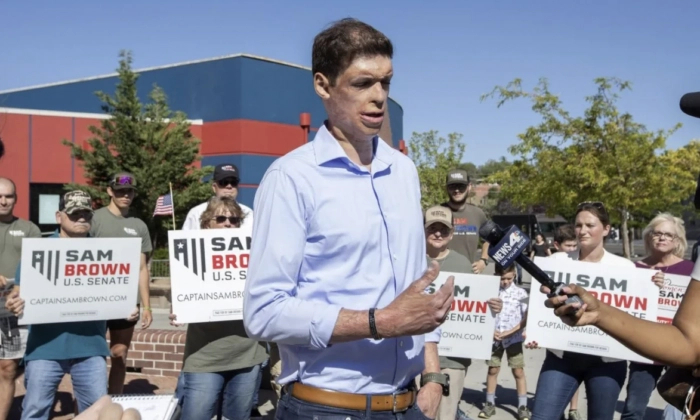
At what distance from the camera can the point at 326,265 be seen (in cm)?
225

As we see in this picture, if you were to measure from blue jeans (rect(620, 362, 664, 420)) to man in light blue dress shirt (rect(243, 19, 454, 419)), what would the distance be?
12.3 ft

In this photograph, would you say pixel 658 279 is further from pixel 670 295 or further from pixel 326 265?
pixel 326 265

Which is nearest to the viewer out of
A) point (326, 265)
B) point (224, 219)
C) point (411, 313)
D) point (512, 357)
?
point (411, 313)

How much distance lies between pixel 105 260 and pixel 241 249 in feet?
3.68

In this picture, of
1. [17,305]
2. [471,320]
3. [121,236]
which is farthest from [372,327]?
[121,236]

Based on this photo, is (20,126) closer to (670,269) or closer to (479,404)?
(479,404)

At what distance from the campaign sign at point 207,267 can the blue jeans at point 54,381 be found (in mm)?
701

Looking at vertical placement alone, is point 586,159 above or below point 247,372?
above

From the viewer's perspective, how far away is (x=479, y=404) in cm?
754

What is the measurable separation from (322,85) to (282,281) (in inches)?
27.2

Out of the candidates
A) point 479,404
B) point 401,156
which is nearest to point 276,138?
point 479,404

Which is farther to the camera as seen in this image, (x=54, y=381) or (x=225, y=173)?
(x=225, y=173)

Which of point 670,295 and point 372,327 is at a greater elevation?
point 372,327

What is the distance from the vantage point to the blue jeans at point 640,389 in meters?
5.49
